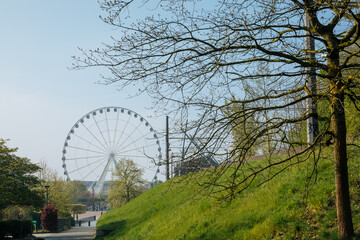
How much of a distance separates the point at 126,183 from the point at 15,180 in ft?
103

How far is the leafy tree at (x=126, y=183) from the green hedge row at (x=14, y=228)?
89.0 ft

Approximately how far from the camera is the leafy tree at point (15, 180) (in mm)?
22781

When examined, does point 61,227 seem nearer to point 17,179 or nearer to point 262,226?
point 17,179

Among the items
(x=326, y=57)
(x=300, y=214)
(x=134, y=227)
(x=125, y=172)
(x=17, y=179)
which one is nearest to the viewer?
(x=326, y=57)

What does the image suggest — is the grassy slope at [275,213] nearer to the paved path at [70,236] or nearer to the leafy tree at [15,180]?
the leafy tree at [15,180]

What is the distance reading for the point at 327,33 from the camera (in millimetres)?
7250

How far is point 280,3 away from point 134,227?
41.4 ft

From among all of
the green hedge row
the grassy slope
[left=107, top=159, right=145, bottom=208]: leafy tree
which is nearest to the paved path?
the green hedge row

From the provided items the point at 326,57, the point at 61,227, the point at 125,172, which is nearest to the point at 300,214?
the point at 326,57

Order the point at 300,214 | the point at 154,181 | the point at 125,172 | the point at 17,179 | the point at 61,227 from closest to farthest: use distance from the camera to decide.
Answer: the point at 300,214 → the point at 17,179 → the point at 61,227 → the point at 154,181 → the point at 125,172

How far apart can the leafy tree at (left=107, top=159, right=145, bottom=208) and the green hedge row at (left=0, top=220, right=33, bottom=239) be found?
2713 centimetres

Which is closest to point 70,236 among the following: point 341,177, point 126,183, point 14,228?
point 14,228

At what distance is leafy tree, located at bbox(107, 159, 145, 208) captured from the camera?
54.2m

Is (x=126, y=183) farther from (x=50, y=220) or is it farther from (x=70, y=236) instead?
(x=70, y=236)
